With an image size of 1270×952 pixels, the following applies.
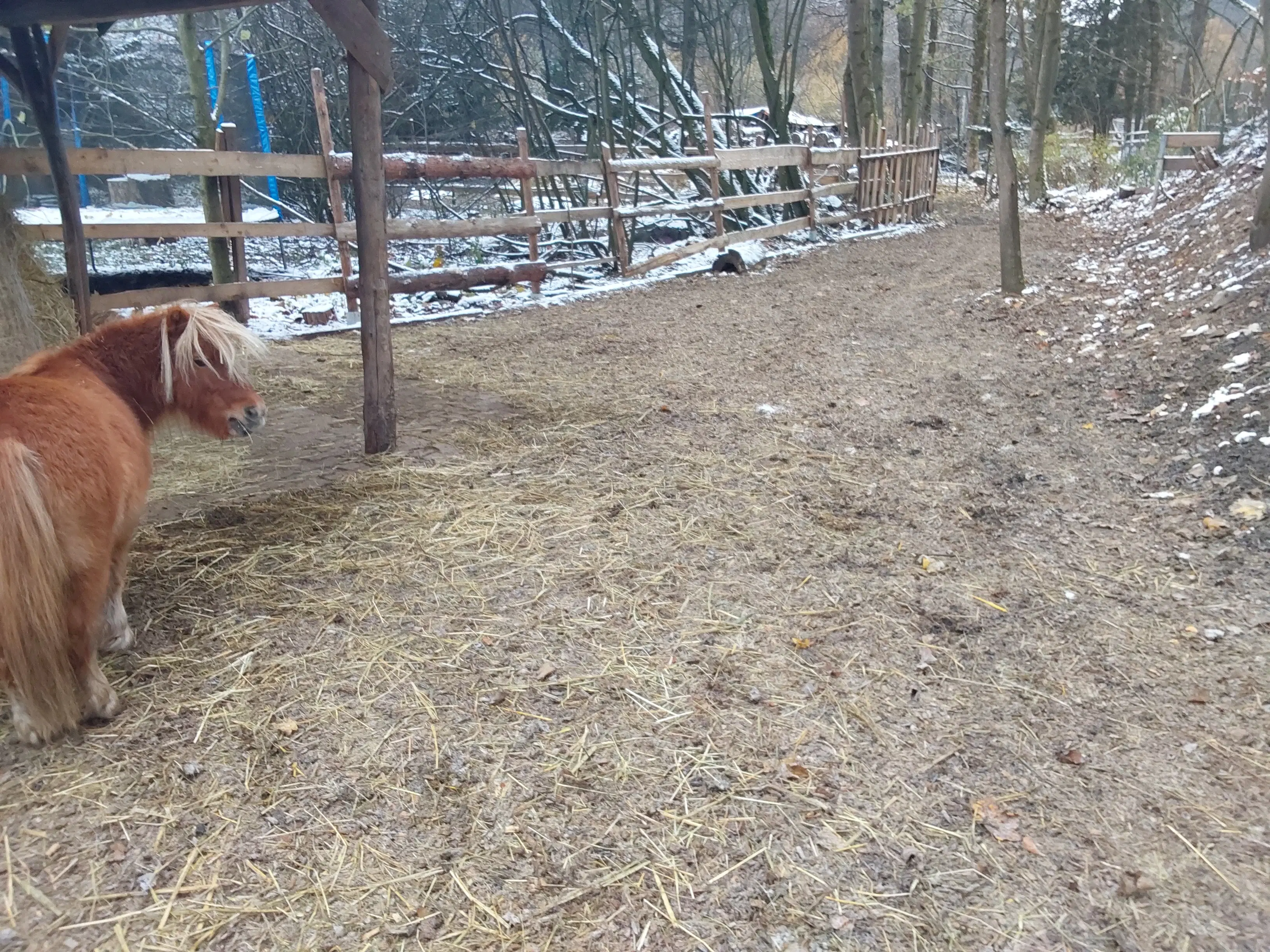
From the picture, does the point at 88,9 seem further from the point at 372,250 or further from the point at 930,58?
the point at 930,58

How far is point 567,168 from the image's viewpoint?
11.1m

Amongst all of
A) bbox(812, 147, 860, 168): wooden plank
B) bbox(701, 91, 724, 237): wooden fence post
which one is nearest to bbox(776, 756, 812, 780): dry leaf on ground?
bbox(701, 91, 724, 237): wooden fence post

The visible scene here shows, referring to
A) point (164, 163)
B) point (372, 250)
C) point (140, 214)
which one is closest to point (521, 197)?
point (140, 214)

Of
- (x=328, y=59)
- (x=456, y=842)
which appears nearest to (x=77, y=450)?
(x=456, y=842)

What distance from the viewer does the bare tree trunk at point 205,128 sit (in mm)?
8844

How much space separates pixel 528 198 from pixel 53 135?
18.2 feet

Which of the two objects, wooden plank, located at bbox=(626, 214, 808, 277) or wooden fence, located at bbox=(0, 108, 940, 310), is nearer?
wooden fence, located at bbox=(0, 108, 940, 310)

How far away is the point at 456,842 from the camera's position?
7.19 ft

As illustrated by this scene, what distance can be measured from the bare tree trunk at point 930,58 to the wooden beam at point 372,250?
23.4 meters

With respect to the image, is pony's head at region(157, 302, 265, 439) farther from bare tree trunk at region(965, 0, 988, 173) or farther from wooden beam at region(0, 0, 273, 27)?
bare tree trunk at region(965, 0, 988, 173)

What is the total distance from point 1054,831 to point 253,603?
2.83 metres

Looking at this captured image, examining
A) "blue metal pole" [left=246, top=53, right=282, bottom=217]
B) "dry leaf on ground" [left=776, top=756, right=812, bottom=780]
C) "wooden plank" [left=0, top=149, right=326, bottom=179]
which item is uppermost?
"blue metal pole" [left=246, top=53, right=282, bottom=217]

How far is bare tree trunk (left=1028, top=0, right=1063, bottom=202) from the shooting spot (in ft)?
51.0

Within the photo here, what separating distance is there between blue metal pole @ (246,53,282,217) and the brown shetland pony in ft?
33.0
